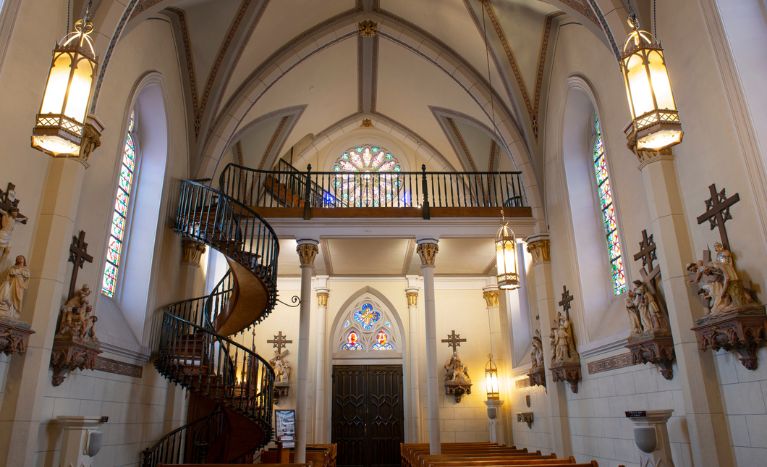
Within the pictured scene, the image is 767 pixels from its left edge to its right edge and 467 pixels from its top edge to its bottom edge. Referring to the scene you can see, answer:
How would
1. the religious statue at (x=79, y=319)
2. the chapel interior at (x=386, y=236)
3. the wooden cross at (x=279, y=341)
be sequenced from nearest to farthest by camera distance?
the chapel interior at (x=386, y=236)
the religious statue at (x=79, y=319)
the wooden cross at (x=279, y=341)

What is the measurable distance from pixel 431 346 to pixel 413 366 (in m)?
4.41

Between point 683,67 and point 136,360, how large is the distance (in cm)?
875

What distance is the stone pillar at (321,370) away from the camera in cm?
1492

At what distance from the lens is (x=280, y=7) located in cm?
1090

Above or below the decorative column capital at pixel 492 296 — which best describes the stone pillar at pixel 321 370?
below

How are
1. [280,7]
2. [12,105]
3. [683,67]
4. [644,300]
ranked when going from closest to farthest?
[12,105] → [683,67] → [644,300] → [280,7]

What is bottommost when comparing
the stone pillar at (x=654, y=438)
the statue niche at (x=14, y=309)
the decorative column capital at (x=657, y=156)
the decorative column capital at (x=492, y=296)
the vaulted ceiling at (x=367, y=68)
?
the stone pillar at (x=654, y=438)

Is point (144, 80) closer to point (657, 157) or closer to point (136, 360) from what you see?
point (136, 360)

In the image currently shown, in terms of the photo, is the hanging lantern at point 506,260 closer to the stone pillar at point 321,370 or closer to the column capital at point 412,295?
the column capital at point 412,295

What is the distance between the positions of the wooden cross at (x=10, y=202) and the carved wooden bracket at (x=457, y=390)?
11.7 metres

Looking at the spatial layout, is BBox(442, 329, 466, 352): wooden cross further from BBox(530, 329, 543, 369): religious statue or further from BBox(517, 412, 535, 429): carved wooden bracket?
BBox(530, 329, 543, 369): religious statue

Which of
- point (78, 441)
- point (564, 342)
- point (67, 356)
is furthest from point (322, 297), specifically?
point (78, 441)

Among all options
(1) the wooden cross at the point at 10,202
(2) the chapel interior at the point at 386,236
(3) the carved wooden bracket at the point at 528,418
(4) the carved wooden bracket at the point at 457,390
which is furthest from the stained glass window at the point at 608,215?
(1) the wooden cross at the point at 10,202

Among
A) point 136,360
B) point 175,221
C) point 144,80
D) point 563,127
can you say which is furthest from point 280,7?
point 136,360
